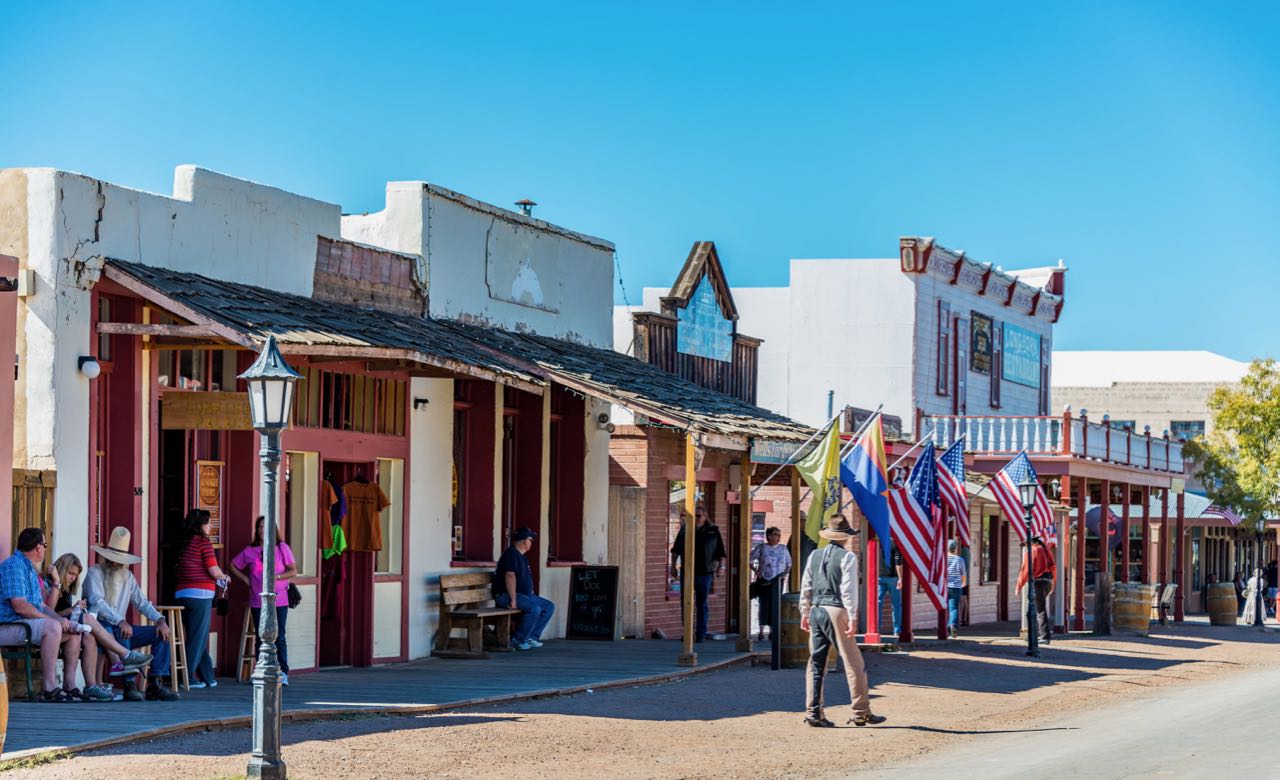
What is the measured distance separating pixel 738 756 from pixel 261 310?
581 centimetres

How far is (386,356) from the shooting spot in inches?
635

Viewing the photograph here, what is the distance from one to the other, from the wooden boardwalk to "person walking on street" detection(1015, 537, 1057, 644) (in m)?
6.17

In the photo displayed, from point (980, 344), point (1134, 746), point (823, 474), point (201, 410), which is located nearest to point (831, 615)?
point (1134, 746)

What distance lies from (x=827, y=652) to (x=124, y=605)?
582cm

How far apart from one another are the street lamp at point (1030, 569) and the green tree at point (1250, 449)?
18019 millimetres

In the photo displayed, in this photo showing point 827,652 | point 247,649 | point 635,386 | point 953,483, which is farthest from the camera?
point 953,483

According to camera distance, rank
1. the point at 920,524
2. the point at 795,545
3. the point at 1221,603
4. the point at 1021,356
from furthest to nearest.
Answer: the point at 1021,356
the point at 1221,603
the point at 920,524
the point at 795,545

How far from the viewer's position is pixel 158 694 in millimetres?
15141

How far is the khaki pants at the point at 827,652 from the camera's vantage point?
51.1 feet

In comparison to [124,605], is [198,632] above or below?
below

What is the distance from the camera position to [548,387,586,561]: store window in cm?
2444

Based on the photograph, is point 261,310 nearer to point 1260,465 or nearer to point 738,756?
point 738,756

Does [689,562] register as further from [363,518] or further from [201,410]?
[201,410]

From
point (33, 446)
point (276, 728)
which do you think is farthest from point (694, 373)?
point (276, 728)
